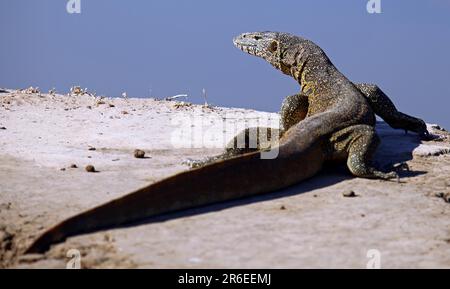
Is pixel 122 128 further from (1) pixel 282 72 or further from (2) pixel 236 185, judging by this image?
(2) pixel 236 185

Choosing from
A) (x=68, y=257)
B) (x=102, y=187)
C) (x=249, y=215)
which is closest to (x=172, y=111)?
(x=102, y=187)

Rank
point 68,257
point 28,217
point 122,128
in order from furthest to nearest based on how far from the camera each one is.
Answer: point 122,128 → point 28,217 → point 68,257

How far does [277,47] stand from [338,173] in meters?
3.30

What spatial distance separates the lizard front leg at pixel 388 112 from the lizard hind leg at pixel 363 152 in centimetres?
178

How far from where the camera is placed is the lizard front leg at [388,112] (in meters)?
9.21

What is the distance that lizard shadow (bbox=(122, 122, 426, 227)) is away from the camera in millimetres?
5370

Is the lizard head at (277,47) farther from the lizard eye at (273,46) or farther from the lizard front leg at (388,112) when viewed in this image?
the lizard front leg at (388,112)

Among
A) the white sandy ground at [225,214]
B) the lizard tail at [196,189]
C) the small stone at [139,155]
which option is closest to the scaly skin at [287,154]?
the lizard tail at [196,189]

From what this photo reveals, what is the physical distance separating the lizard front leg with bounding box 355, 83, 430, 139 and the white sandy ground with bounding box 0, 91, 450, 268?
0.65ft

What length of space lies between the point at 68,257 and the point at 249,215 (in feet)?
5.55

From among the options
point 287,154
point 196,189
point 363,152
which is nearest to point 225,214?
point 196,189

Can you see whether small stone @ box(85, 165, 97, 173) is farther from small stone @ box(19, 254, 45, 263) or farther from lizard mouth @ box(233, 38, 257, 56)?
lizard mouth @ box(233, 38, 257, 56)

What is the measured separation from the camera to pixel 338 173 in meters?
7.31
